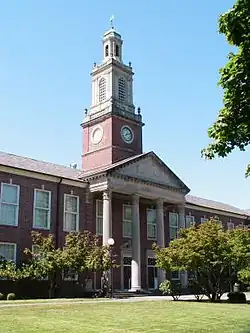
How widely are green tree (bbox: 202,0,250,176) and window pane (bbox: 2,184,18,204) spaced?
73.4 feet

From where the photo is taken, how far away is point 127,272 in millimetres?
36938

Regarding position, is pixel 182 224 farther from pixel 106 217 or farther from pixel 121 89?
pixel 121 89

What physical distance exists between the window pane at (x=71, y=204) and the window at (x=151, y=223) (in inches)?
332

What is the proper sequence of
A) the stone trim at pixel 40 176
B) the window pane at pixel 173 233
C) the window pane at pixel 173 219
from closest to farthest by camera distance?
the stone trim at pixel 40 176
the window pane at pixel 173 233
the window pane at pixel 173 219

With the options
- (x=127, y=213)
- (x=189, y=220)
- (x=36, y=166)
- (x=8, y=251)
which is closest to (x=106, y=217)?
(x=127, y=213)

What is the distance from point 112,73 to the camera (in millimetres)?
40094

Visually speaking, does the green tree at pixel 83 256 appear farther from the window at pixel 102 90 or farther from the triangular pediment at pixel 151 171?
the window at pixel 102 90

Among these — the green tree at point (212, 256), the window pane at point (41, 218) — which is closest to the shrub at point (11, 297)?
the window pane at point (41, 218)

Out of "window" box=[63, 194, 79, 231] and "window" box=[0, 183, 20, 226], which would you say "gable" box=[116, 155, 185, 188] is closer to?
"window" box=[63, 194, 79, 231]

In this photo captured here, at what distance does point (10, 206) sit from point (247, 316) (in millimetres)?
19012

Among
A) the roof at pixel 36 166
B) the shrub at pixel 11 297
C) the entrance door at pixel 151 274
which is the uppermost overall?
the roof at pixel 36 166

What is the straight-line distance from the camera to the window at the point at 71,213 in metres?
33.4

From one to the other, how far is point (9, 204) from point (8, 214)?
668 mm

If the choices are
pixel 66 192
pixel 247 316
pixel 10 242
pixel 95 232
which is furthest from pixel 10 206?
pixel 247 316
